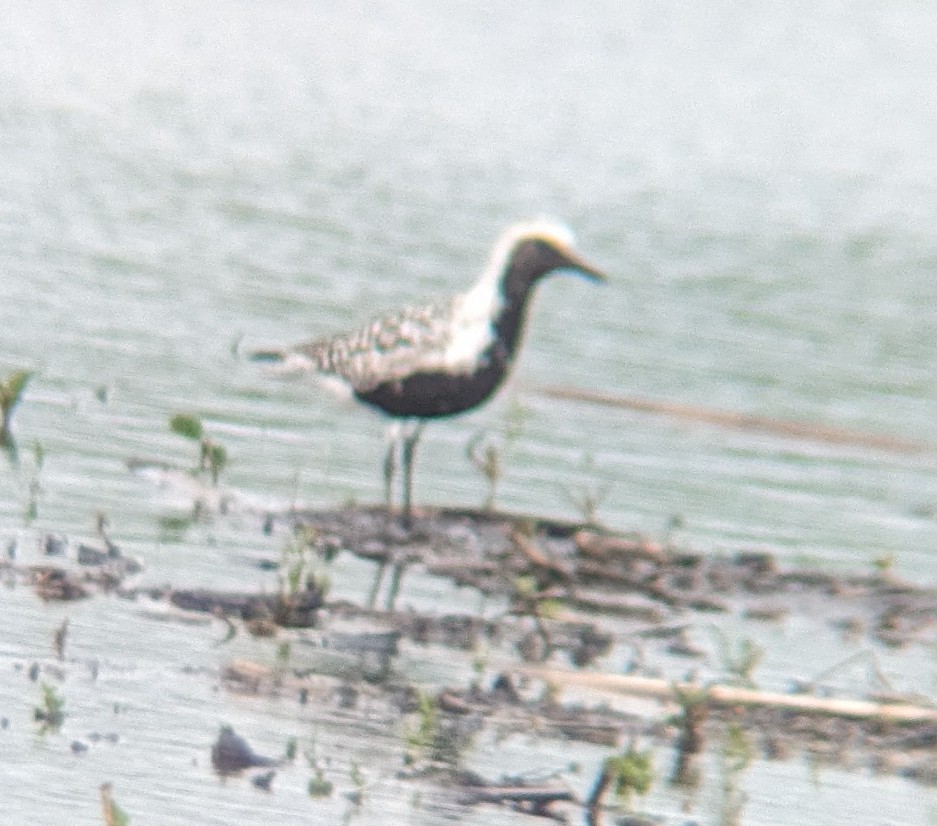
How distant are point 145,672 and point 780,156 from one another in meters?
15.1

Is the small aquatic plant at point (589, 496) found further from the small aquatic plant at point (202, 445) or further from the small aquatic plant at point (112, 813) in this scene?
the small aquatic plant at point (112, 813)

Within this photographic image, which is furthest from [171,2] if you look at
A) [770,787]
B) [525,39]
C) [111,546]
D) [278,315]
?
[770,787]

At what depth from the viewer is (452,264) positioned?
16.4 m

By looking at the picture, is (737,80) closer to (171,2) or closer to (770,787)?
(171,2)

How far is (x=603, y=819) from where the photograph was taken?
6.50m

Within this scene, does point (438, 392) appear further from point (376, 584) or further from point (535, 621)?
point (535, 621)

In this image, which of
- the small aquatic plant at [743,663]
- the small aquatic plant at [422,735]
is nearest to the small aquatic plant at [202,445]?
the small aquatic plant at [743,663]

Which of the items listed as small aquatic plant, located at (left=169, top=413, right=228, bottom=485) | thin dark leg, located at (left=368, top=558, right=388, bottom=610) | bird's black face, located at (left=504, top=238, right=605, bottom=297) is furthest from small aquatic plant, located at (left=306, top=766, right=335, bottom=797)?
bird's black face, located at (left=504, top=238, right=605, bottom=297)

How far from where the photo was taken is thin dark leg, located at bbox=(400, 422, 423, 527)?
9.68 m

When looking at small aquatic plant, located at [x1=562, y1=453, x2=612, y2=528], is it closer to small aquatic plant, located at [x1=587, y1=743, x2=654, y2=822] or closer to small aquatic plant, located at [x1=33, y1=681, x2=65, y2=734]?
small aquatic plant, located at [x1=587, y1=743, x2=654, y2=822]

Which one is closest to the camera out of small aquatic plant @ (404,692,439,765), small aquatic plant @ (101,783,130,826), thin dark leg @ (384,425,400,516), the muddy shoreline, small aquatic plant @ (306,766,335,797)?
small aquatic plant @ (101,783,130,826)

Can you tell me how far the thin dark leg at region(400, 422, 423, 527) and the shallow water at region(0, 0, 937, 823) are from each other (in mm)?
184

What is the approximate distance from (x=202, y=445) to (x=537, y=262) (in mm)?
1777

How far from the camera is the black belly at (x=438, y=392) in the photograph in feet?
33.9
